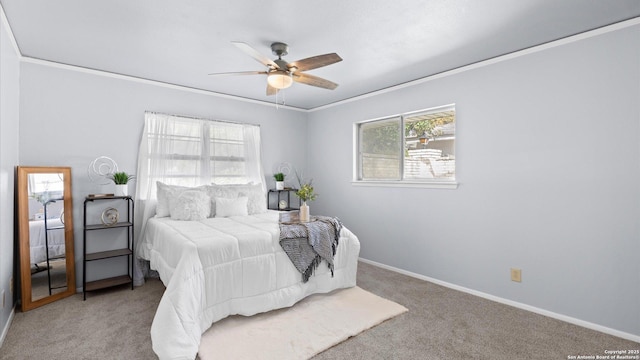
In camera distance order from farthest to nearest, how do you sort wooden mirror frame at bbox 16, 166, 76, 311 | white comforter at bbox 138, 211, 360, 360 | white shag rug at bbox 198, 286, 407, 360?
wooden mirror frame at bbox 16, 166, 76, 311 < white shag rug at bbox 198, 286, 407, 360 < white comforter at bbox 138, 211, 360, 360

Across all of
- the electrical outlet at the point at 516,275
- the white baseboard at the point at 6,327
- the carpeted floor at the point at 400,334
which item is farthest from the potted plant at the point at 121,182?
the electrical outlet at the point at 516,275

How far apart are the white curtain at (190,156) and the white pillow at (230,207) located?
0.65 metres

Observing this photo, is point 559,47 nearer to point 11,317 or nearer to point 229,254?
point 229,254

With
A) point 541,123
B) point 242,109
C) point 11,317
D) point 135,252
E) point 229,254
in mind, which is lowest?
point 11,317

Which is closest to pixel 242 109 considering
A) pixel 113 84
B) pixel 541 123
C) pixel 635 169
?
pixel 113 84

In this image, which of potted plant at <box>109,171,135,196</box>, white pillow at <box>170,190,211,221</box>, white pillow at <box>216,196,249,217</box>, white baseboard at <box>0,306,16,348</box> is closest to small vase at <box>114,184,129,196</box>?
potted plant at <box>109,171,135,196</box>

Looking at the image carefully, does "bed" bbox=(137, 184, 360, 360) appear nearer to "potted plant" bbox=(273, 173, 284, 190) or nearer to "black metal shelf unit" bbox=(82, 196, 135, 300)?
"black metal shelf unit" bbox=(82, 196, 135, 300)

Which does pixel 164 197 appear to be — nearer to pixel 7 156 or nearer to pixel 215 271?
pixel 7 156

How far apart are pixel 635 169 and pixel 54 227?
5131mm

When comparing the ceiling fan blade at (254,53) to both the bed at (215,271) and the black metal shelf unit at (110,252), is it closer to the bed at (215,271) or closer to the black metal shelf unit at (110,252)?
the bed at (215,271)

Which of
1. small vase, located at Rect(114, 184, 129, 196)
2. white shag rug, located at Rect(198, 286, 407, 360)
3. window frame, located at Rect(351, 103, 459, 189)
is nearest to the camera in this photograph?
white shag rug, located at Rect(198, 286, 407, 360)

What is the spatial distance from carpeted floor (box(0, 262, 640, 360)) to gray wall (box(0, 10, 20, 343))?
31 centimetres

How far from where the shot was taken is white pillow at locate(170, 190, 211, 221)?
3414 mm

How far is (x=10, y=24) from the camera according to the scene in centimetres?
238
